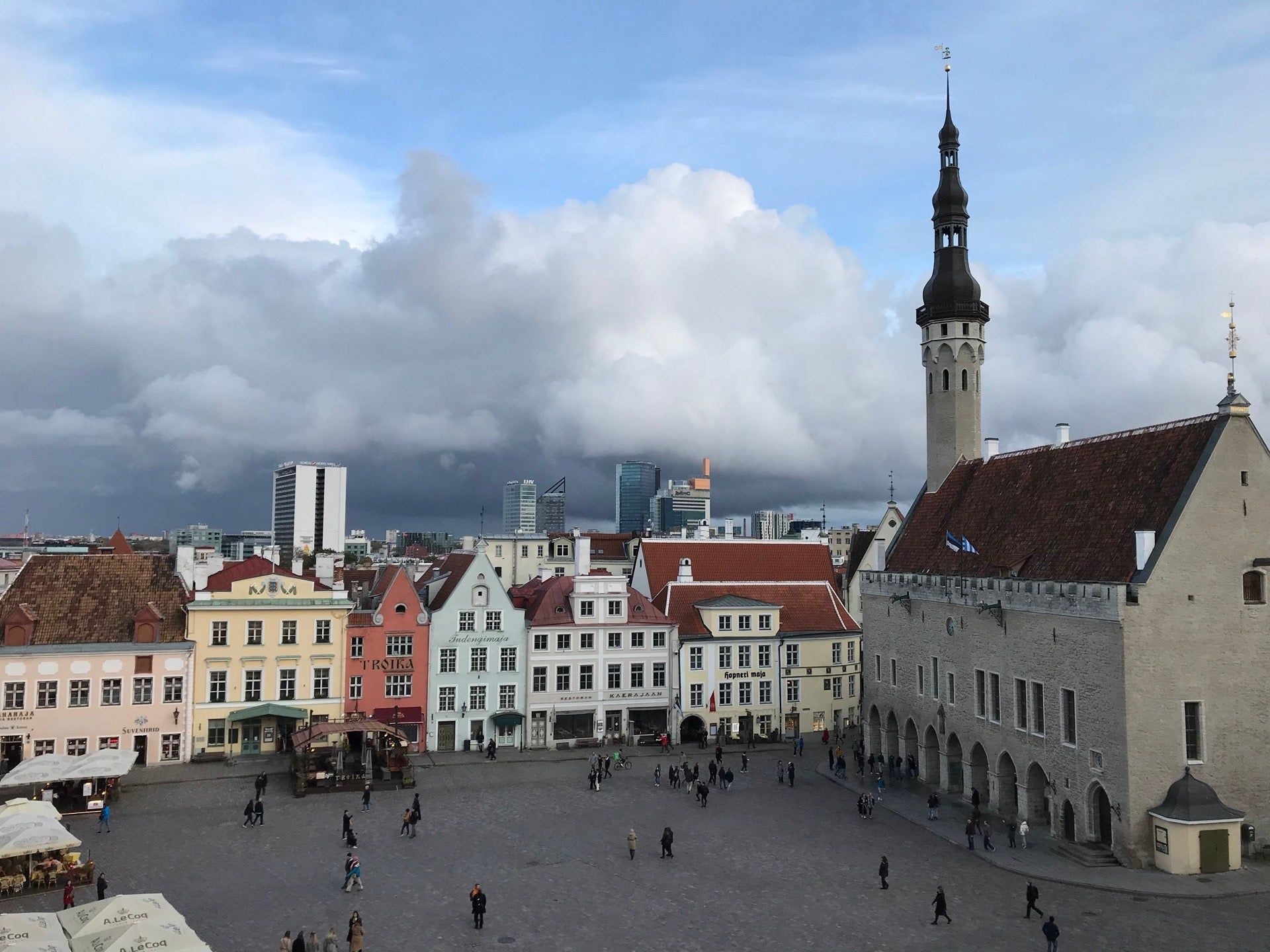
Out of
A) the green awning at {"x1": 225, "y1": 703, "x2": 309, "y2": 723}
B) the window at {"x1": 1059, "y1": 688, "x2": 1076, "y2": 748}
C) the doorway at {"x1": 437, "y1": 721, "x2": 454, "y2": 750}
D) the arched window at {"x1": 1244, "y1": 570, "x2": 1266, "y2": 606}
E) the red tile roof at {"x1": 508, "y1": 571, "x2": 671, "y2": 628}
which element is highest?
the arched window at {"x1": 1244, "y1": 570, "x2": 1266, "y2": 606}

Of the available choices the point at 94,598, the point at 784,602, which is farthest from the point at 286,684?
the point at 784,602

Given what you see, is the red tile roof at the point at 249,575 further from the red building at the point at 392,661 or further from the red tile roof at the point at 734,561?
the red tile roof at the point at 734,561

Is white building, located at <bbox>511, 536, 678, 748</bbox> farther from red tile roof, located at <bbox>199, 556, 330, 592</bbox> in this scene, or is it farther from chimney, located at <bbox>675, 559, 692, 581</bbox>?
red tile roof, located at <bbox>199, 556, 330, 592</bbox>

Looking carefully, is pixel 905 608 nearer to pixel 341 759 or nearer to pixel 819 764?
pixel 819 764

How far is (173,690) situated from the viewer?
4903 cm

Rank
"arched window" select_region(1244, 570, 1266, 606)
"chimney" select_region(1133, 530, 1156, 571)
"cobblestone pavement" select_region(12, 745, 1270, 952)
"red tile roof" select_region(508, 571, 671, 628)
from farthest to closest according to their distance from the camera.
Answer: "red tile roof" select_region(508, 571, 671, 628) < "arched window" select_region(1244, 570, 1266, 606) < "chimney" select_region(1133, 530, 1156, 571) < "cobblestone pavement" select_region(12, 745, 1270, 952)

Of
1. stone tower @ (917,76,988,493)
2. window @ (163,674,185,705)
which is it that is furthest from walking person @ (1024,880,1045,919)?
window @ (163,674,185,705)

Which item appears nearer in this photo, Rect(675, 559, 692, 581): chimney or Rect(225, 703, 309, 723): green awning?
Rect(225, 703, 309, 723): green awning

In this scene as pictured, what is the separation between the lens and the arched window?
33.9 m

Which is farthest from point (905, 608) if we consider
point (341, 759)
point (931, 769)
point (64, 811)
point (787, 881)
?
point (64, 811)

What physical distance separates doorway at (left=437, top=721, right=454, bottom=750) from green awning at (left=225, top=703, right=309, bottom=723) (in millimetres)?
7149

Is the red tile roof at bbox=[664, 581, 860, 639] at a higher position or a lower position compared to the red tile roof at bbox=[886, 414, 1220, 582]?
lower

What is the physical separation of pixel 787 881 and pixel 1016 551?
18.4m

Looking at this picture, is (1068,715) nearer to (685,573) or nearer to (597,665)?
(597,665)
